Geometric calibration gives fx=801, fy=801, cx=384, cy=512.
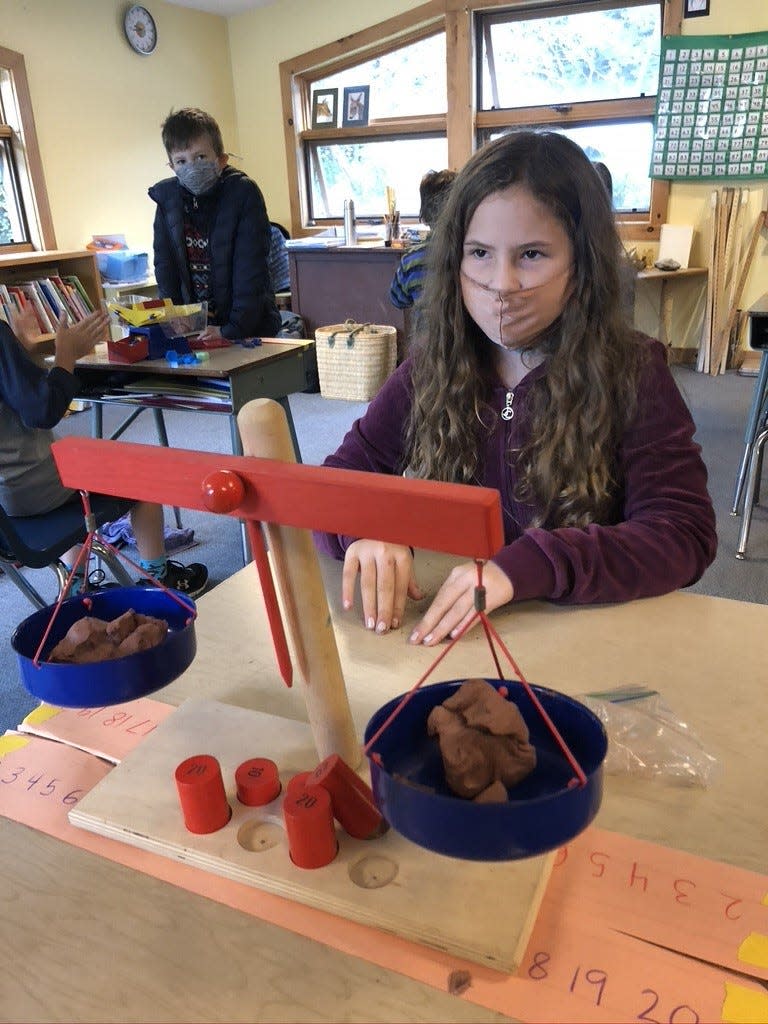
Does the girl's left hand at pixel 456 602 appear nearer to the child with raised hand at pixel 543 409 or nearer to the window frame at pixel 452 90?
the child with raised hand at pixel 543 409

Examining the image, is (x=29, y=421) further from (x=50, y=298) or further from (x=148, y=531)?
(x=50, y=298)

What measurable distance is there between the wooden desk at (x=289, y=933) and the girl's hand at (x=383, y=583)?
0.06ft

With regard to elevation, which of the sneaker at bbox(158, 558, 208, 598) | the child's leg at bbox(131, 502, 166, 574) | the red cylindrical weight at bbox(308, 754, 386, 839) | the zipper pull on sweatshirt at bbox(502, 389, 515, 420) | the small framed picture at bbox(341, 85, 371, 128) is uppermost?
the small framed picture at bbox(341, 85, 371, 128)

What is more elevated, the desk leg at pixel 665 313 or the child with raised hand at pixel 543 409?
the child with raised hand at pixel 543 409

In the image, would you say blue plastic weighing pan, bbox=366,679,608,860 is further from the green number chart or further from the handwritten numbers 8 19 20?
the green number chart

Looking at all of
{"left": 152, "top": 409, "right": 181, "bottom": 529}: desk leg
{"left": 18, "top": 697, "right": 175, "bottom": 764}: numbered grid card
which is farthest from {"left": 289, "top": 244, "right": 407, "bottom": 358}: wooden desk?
{"left": 18, "top": 697, "right": 175, "bottom": 764}: numbered grid card

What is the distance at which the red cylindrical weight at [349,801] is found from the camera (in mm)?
590

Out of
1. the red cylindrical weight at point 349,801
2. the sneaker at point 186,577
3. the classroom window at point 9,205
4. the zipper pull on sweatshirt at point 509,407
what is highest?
the classroom window at point 9,205

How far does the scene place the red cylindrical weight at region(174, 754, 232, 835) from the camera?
1.98 ft

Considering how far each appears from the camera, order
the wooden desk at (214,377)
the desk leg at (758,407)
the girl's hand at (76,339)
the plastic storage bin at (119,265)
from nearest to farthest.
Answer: the girl's hand at (76,339) → the wooden desk at (214,377) → the desk leg at (758,407) → the plastic storage bin at (119,265)

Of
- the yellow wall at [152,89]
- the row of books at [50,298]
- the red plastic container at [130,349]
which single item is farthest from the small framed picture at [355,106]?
the red plastic container at [130,349]

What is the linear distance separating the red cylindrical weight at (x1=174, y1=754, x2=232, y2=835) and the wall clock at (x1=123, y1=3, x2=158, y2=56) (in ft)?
18.4

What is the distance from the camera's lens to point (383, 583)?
916mm

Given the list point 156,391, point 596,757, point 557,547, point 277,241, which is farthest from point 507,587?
point 277,241
